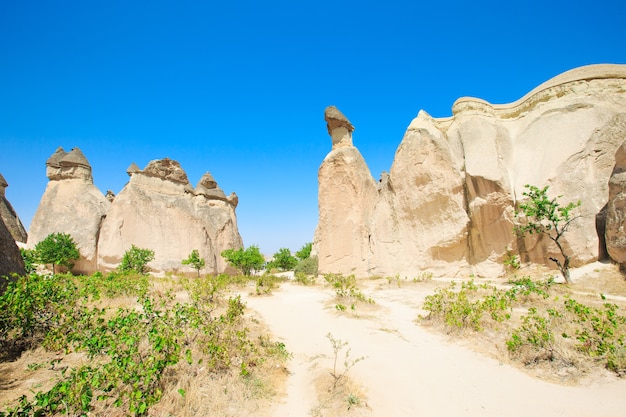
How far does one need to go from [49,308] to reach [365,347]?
5.55m

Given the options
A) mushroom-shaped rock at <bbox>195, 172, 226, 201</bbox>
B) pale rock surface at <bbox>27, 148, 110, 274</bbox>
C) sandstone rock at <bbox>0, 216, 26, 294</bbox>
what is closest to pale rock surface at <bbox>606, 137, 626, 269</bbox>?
sandstone rock at <bbox>0, 216, 26, 294</bbox>

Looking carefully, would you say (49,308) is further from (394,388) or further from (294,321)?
(394,388)

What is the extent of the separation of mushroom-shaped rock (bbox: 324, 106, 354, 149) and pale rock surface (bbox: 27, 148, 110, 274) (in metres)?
15.1

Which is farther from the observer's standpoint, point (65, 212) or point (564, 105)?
point (65, 212)

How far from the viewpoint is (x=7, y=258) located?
5.50 metres

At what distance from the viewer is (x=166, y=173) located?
72.0 ft

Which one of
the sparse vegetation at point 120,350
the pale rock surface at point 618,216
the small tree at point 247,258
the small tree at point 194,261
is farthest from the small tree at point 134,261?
the pale rock surface at point 618,216

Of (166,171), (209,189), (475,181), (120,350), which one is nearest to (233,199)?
(209,189)

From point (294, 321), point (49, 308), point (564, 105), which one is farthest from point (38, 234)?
point (564, 105)

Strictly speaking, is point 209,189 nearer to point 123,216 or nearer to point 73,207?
point 123,216

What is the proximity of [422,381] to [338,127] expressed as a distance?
15.5 meters

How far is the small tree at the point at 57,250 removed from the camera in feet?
52.0

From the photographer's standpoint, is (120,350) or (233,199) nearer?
(120,350)

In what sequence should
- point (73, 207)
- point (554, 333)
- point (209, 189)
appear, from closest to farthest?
point (554, 333), point (73, 207), point (209, 189)
